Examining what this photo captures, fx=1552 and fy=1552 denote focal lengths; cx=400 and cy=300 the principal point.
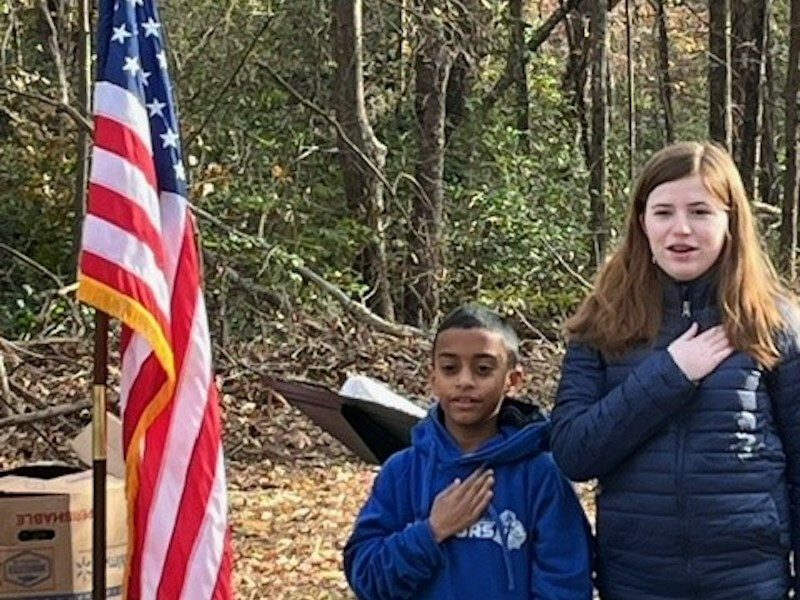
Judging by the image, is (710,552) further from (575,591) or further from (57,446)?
(57,446)

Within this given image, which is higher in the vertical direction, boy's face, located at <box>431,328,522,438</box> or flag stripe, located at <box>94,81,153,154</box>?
flag stripe, located at <box>94,81,153,154</box>

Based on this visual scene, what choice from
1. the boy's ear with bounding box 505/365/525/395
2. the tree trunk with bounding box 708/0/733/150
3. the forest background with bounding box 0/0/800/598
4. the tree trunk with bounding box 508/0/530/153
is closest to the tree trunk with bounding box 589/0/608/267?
the forest background with bounding box 0/0/800/598

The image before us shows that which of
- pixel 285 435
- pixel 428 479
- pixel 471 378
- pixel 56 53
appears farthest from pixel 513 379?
pixel 56 53

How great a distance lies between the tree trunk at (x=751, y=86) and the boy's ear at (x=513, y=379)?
18.0 metres

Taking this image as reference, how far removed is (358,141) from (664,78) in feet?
31.3

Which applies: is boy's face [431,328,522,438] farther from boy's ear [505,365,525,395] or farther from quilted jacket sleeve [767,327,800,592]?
quilted jacket sleeve [767,327,800,592]

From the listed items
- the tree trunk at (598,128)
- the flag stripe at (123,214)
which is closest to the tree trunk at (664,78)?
the tree trunk at (598,128)

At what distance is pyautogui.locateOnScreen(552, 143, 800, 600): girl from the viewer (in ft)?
10.7

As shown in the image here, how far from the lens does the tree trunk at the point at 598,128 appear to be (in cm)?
1766

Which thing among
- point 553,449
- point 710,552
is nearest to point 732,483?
point 710,552

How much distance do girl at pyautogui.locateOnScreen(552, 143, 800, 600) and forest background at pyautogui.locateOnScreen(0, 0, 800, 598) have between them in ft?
12.3

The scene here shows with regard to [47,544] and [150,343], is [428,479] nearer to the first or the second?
[150,343]

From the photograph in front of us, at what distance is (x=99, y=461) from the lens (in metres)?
4.33

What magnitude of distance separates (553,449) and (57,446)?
674 cm
